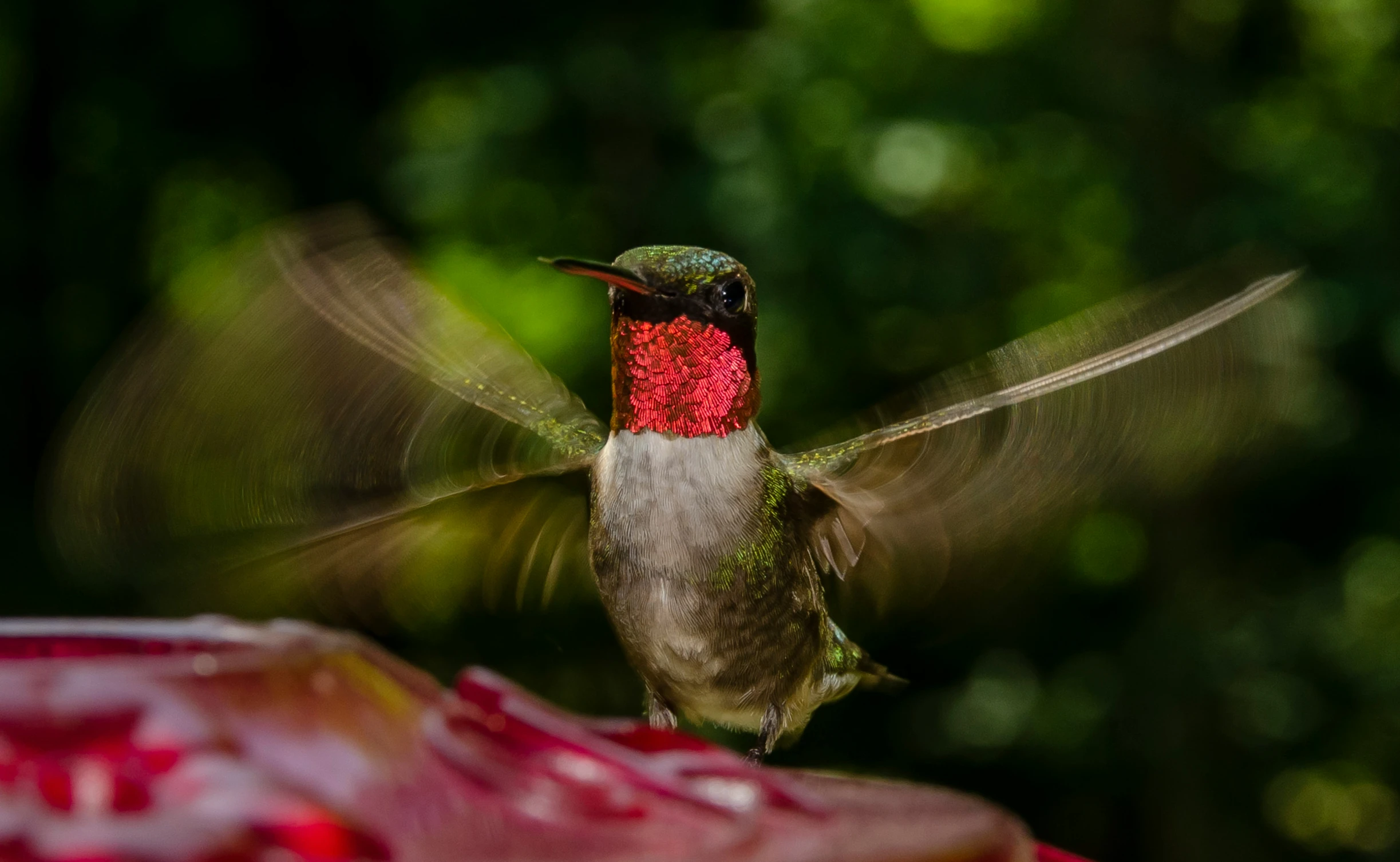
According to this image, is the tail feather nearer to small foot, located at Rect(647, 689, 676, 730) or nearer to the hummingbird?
the hummingbird

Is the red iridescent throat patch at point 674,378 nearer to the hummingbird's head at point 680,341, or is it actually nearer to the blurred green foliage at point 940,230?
the hummingbird's head at point 680,341

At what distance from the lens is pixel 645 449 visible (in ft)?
6.57

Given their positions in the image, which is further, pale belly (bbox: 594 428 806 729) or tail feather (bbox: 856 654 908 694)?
tail feather (bbox: 856 654 908 694)

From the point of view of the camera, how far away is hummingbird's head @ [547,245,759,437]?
1977 mm

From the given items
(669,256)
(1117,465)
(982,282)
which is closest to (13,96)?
(982,282)

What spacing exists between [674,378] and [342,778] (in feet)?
4.28

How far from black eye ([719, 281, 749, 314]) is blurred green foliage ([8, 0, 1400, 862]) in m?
2.44

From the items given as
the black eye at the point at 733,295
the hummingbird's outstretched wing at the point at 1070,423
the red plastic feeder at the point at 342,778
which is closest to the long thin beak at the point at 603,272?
the black eye at the point at 733,295

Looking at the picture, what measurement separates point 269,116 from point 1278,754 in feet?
13.3

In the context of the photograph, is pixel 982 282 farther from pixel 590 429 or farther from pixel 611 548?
pixel 611 548

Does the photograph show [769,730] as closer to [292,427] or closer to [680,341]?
[680,341]

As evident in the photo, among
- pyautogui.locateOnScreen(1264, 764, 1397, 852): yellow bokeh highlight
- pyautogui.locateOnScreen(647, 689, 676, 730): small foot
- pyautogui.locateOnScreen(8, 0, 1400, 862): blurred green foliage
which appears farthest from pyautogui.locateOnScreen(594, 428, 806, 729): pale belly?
pyautogui.locateOnScreen(1264, 764, 1397, 852): yellow bokeh highlight

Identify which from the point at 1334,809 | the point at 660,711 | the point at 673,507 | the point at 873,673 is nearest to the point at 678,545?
the point at 673,507

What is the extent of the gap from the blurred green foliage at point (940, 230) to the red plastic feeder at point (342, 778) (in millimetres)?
3621
